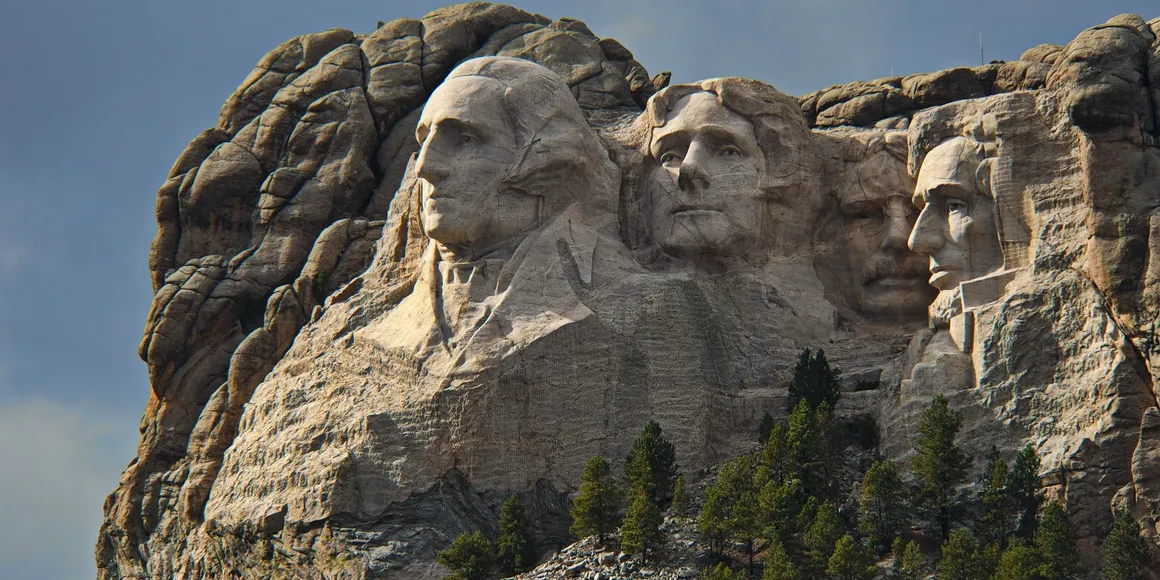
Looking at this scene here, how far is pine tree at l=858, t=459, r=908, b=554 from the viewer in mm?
41719

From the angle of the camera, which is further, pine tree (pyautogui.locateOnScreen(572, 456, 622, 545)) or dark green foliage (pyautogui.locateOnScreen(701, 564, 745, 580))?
pine tree (pyautogui.locateOnScreen(572, 456, 622, 545))

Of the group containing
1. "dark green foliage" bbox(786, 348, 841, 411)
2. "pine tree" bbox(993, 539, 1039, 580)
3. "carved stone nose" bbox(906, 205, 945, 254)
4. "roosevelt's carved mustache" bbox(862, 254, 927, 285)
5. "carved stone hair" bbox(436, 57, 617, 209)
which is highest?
"carved stone hair" bbox(436, 57, 617, 209)

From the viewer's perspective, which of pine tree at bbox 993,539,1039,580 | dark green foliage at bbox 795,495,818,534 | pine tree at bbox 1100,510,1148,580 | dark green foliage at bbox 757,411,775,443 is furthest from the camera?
dark green foliage at bbox 757,411,775,443

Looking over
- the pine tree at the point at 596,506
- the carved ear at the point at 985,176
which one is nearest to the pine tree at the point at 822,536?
the pine tree at the point at 596,506

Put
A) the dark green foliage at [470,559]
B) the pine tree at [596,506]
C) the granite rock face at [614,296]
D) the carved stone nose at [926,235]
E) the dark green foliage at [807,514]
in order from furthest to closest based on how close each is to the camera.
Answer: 1. the carved stone nose at [926,235]
2. the granite rock face at [614,296]
3. the pine tree at [596,506]
4. the dark green foliage at [470,559]
5. the dark green foliage at [807,514]

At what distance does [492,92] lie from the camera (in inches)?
1828

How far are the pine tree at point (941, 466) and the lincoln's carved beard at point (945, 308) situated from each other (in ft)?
8.84

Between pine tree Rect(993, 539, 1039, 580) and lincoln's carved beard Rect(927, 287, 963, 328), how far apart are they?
19.8ft

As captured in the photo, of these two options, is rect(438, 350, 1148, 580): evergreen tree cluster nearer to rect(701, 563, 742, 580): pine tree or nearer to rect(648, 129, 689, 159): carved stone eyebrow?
rect(701, 563, 742, 580): pine tree

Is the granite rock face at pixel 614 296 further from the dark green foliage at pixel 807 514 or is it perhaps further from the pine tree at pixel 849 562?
the pine tree at pixel 849 562

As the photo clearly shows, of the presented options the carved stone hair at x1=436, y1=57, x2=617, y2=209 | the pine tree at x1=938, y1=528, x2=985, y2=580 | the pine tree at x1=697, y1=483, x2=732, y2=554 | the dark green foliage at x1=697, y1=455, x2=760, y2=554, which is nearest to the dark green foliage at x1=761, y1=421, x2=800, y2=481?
the dark green foliage at x1=697, y1=455, x2=760, y2=554

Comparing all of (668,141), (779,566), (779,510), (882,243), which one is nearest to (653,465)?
(779,510)

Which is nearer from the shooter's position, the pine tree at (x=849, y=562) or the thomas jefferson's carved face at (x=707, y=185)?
the pine tree at (x=849, y=562)

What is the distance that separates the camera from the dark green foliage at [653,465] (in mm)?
42469
